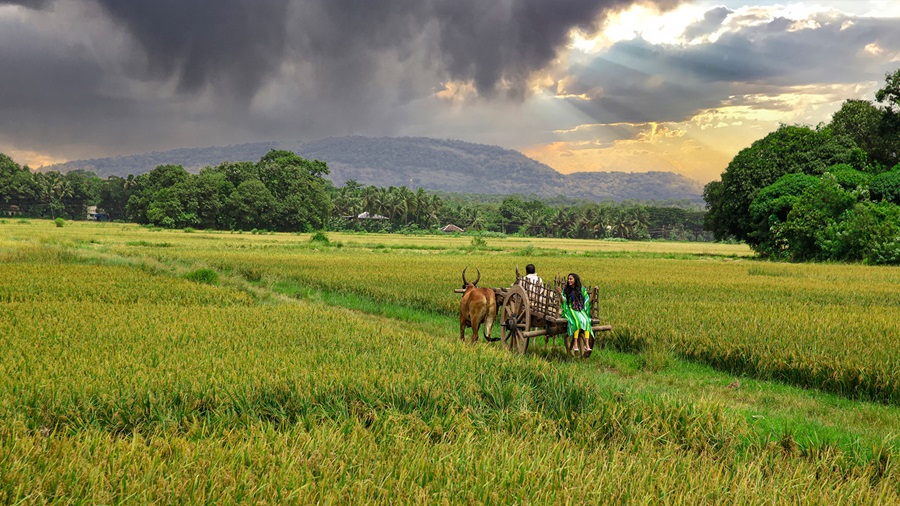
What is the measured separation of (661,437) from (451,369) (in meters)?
2.53

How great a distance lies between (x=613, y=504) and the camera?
340 cm

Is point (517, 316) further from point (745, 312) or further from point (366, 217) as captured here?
point (366, 217)

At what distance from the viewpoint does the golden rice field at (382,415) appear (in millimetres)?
3490

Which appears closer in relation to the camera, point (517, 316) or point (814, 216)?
point (517, 316)

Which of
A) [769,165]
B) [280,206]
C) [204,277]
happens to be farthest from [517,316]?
[280,206]

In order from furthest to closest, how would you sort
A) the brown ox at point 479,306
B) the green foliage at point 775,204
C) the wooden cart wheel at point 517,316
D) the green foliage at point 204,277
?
the green foliage at point 775,204
the green foliage at point 204,277
the brown ox at point 479,306
the wooden cart wheel at point 517,316

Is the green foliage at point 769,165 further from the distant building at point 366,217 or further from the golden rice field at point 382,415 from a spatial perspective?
the distant building at point 366,217

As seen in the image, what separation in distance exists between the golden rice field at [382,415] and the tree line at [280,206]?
6787 centimetres

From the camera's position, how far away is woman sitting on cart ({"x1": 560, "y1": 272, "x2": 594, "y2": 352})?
27.4ft

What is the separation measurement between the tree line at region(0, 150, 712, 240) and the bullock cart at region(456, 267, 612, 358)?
69.9m

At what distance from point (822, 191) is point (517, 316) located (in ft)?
108

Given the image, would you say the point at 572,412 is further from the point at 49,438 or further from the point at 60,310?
the point at 60,310

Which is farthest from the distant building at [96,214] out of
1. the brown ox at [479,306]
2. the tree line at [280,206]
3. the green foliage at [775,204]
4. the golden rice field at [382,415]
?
the brown ox at [479,306]

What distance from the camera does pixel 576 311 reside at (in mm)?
8453
